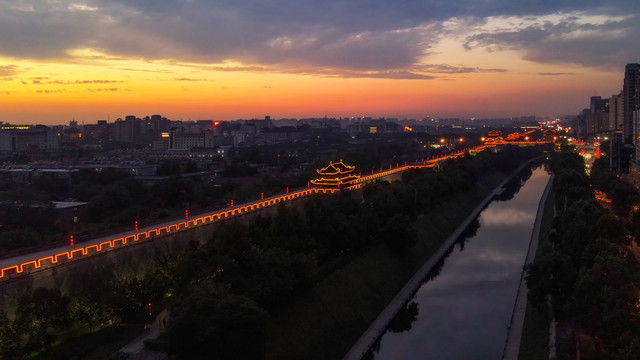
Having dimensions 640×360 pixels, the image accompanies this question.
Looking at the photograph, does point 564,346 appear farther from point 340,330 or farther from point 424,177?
point 424,177

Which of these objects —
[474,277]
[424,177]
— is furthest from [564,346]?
[424,177]

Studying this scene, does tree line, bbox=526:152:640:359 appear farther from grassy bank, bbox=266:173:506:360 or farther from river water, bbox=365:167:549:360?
grassy bank, bbox=266:173:506:360

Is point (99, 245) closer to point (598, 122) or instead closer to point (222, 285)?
point (222, 285)

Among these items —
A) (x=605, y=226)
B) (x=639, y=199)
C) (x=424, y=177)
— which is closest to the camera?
(x=605, y=226)

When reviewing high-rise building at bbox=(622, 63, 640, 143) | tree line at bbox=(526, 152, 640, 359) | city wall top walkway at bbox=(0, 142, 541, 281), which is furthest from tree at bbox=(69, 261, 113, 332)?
high-rise building at bbox=(622, 63, 640, 143)

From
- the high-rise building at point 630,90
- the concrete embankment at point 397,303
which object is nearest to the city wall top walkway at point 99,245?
the concrete embankment at point 397,303

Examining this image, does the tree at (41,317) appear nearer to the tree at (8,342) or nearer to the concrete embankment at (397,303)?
the tree at (8,342)
